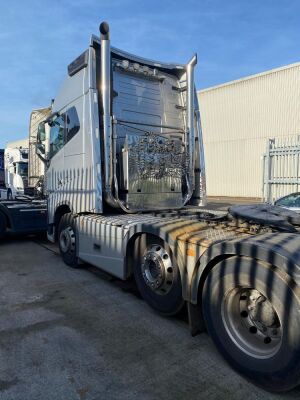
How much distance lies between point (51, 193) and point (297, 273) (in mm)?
5800

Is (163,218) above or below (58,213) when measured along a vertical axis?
above

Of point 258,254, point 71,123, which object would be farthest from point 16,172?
point 258,254

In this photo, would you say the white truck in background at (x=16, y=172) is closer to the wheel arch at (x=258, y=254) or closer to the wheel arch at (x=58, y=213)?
the wheel arch at (x=58, y=213)

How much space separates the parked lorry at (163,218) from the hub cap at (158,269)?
0.01 meters

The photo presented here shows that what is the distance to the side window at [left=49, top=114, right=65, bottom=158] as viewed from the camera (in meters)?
6.60

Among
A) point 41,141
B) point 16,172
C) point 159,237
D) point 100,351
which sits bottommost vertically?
point 100,351

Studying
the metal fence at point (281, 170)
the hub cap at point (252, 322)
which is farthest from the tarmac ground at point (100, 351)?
the metal fence at point (281, 170)

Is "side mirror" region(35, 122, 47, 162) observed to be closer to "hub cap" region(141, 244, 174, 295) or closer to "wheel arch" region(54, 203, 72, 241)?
"wheel arch" region(54, 203, 72, 241)

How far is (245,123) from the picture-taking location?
24469 mm

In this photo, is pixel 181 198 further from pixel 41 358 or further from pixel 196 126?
pixel 41 358

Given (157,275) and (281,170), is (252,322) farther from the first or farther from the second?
(281,170)

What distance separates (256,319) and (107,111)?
3855 millimetres

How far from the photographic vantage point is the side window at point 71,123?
5.97m


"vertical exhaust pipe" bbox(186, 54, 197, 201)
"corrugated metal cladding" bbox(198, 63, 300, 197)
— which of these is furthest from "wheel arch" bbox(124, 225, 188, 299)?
"corrugated metal cladding" bbox(198, 63, 300, 197)
